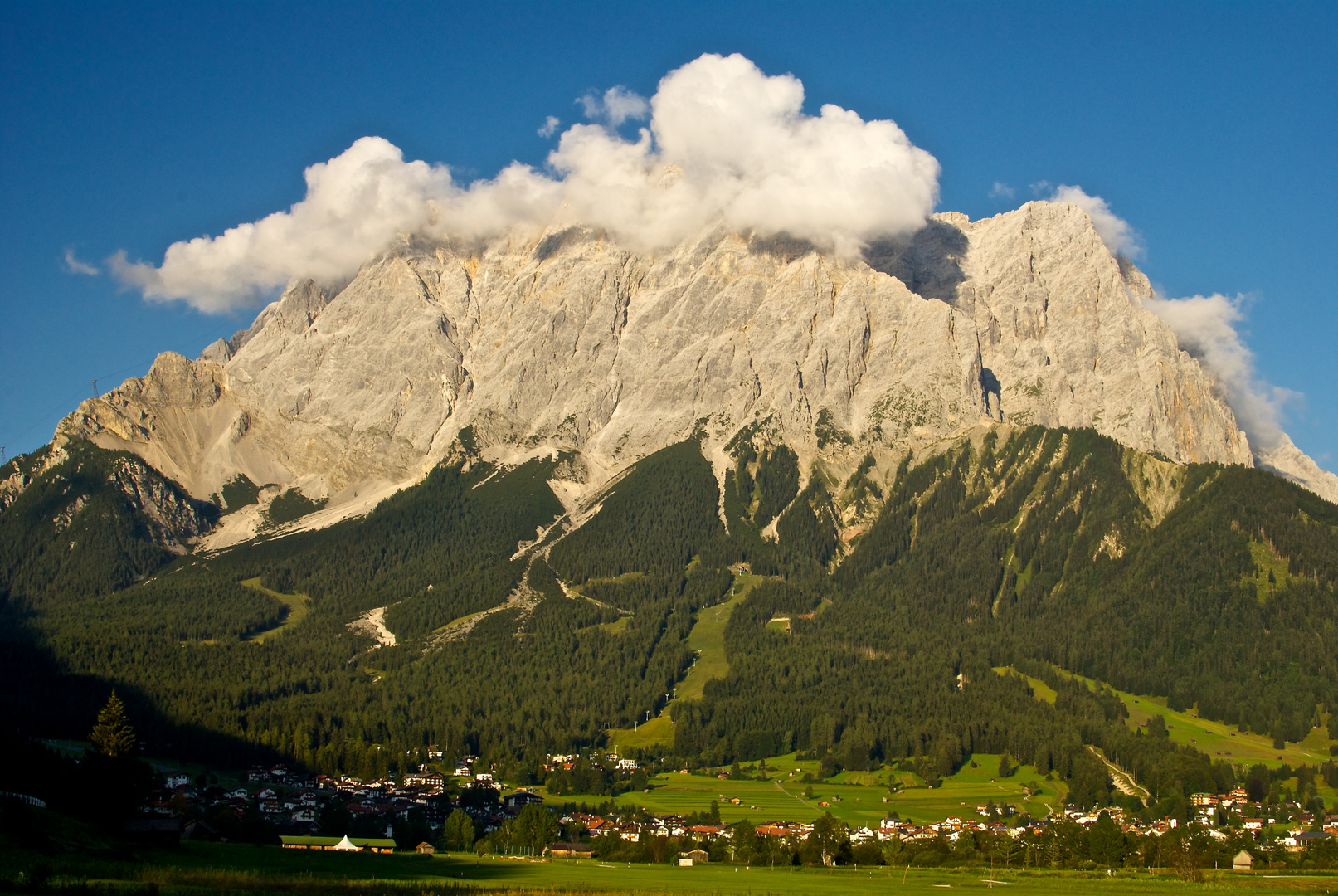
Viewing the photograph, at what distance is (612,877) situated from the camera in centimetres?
10519

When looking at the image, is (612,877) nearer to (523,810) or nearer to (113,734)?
(523,810)

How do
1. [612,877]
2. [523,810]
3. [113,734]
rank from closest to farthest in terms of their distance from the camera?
[612,877], [113,734], [523,810]

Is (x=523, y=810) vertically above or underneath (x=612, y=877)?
above

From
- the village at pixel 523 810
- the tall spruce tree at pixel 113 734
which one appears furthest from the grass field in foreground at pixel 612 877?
the tall spruce tree at pixel 113 734

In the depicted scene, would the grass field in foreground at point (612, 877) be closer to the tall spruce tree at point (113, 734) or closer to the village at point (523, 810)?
the village at point (523, 810)

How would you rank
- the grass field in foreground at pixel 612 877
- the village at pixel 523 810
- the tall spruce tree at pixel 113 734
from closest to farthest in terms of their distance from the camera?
the grass field in foreground at pixel 612 877
the tall spruce tree at pixel 113 734
the village at pixel 523 810

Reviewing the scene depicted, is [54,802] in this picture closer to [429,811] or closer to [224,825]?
[224,825]

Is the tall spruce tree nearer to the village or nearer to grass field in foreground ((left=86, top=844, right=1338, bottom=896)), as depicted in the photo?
the village

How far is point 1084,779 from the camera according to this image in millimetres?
197625

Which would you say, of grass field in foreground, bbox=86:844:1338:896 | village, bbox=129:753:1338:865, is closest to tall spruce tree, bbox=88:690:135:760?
village, bbox=129:753:1338:865

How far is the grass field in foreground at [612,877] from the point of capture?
85.6 metres

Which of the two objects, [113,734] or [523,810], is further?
[523,810]

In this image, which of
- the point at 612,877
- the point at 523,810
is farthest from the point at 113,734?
the point at 612,877

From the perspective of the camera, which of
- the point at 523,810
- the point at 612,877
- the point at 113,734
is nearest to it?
the point at 612,877
